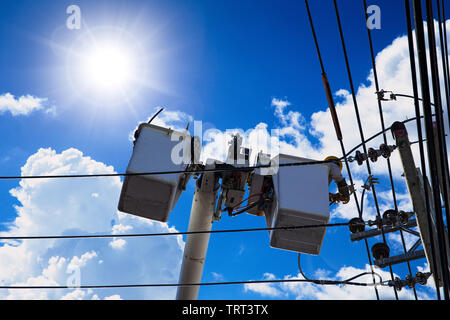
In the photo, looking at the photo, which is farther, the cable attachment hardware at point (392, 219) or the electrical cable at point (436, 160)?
the cable attachment hardware at point (392, 219)

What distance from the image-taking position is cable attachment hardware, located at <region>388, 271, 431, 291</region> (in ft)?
15.0

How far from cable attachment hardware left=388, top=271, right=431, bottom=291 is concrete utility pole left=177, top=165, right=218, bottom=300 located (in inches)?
91.8

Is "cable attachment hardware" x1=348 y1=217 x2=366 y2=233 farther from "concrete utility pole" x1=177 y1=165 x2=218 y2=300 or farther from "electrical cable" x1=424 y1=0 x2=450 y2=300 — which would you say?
"concrete utility pole" x1=177 y1=165 x2=218 y2=300

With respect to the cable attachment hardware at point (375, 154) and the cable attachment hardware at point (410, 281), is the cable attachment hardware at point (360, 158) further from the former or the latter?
the cable attachment hardware at point (410, 281)

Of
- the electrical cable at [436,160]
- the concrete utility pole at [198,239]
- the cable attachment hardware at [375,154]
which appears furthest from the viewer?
the concrete utility pole at [198,239]

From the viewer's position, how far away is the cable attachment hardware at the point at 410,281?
4562 mm

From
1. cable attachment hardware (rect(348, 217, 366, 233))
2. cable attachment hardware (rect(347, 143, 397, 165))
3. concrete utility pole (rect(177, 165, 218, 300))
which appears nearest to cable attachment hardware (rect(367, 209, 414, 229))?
cable attachment hardware (rect(348, 217, 366, 233))

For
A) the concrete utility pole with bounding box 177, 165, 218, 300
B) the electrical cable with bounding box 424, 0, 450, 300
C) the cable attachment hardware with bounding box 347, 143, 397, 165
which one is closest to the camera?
the electrical cable with bounding box 424, 0, 450, 300

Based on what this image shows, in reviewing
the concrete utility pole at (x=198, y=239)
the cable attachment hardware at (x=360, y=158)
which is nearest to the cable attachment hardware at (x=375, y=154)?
the cable attachment hardware at (x=360, y=158)

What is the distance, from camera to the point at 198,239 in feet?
16.8

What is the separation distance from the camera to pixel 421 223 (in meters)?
4.14

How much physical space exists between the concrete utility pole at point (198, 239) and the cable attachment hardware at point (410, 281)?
233 cm

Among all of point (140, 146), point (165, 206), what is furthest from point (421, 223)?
point (140, 146)
